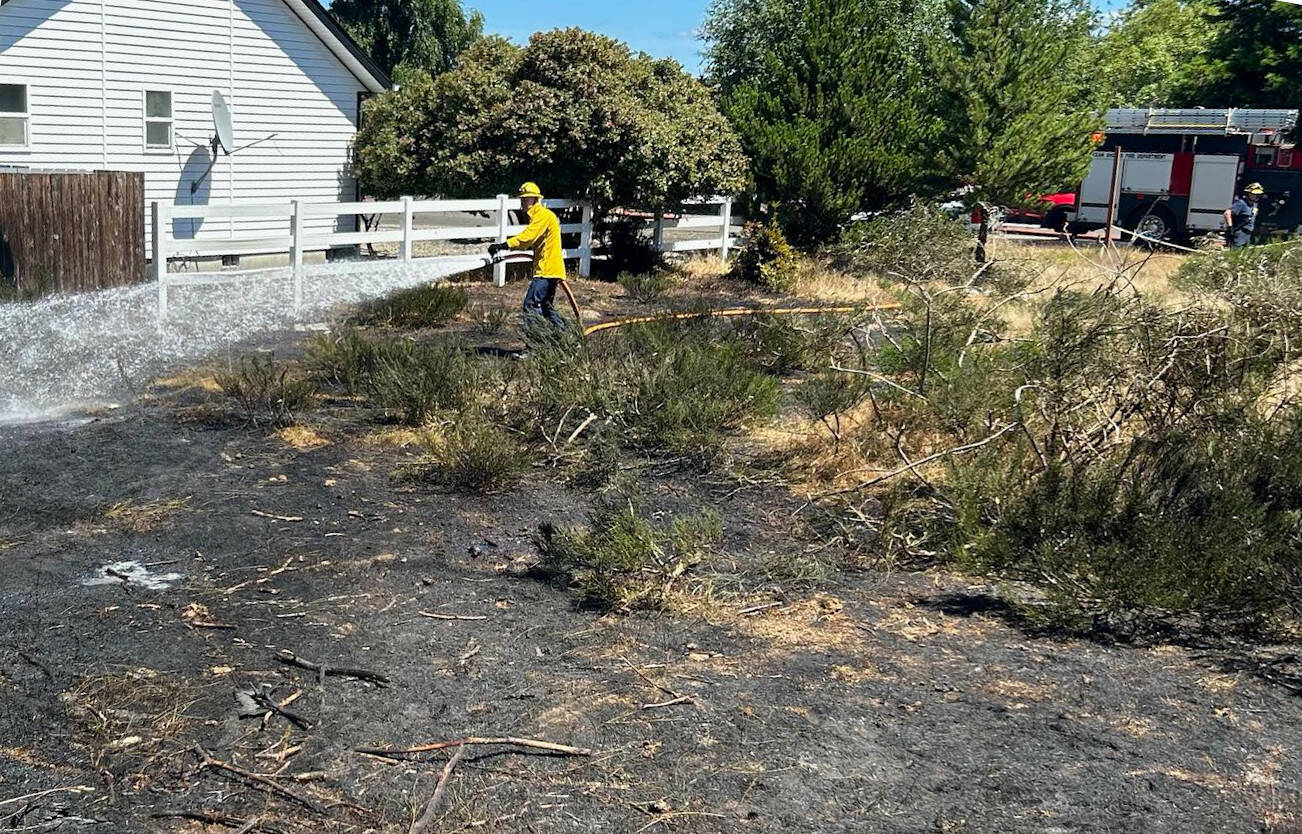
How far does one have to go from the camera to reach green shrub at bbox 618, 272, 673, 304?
18.0 meters

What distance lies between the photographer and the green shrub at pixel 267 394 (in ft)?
30.9

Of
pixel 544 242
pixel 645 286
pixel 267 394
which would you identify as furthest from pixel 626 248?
pixel 267 394

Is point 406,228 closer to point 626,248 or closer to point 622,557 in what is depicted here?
point 626,248

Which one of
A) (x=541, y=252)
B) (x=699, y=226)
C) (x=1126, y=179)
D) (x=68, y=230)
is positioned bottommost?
(x=68, y=230)

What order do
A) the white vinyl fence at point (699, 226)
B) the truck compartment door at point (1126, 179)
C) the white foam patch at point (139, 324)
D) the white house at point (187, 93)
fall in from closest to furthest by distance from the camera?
the white foam patch at point (139, 324) < the white house at point (187, 93) < the white vinyl fence at point (699, 226) < the truck compartment door at point (1126, 179)

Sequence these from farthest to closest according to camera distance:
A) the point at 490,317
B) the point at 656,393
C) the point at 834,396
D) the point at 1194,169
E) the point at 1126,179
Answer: the point at 1126,179 → the point at 1194,169 → the point at 490,317 → the point at 656,393 → the point at 834,396

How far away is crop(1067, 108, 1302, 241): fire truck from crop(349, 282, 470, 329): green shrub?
17.5 metres

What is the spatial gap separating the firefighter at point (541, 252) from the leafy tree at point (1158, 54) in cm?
2999

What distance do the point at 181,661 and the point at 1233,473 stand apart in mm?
4870

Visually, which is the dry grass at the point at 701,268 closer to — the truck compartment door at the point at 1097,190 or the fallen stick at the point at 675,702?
the truck compartment door at the point at 1097,190

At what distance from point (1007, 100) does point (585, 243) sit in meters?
6.57

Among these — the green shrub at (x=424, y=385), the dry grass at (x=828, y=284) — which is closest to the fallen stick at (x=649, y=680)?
the green shrub at (x=424, y=385)

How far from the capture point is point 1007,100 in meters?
19.8

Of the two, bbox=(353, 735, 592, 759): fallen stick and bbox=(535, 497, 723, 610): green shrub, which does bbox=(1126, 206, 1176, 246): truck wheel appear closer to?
bbox=(535, 497, 723, 610): green shrub
